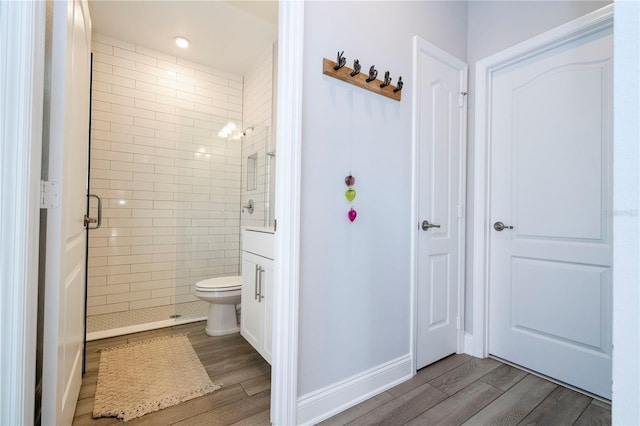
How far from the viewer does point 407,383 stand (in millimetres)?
1704

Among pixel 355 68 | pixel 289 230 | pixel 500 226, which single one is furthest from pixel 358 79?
pixel 500 226

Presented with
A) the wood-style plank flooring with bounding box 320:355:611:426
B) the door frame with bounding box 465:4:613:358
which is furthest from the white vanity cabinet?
the door frame with bounding box 465:4:613:358

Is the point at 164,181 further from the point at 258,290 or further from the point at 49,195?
the point at 49,195

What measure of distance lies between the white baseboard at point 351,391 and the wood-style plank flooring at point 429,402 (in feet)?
0.10

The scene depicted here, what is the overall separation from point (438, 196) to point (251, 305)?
152cm

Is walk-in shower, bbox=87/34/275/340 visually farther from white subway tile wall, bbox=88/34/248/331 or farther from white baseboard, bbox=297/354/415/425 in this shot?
white baseboard, bbox=297/354/415/425

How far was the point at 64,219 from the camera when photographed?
107cm

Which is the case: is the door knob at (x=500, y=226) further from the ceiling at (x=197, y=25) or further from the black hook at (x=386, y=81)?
the ceiling at (x=197, y=25)
